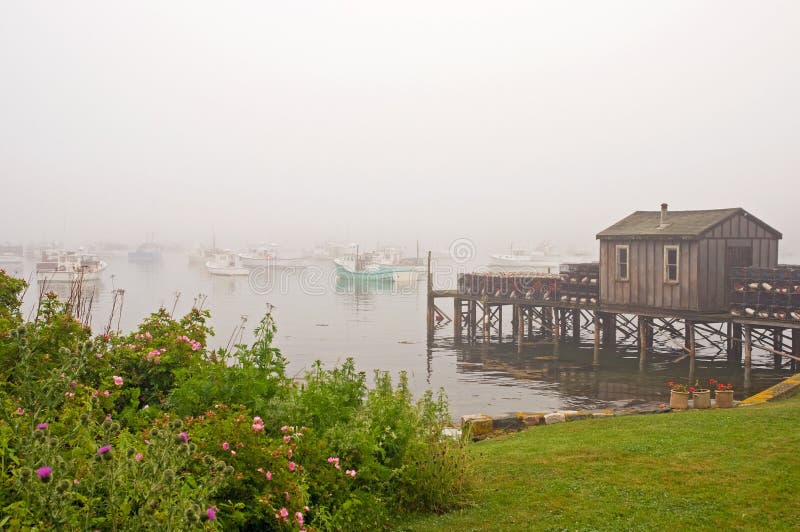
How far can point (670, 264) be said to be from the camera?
3000 cm

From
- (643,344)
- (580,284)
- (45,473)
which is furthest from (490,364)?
(45,473)

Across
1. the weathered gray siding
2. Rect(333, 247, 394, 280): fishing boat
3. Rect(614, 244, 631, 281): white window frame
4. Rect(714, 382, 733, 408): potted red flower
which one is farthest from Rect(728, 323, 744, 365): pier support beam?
Rect(333, 247, 394, 280): fishing boat

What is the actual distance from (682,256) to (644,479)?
2203cm

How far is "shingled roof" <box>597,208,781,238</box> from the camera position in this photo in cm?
2945

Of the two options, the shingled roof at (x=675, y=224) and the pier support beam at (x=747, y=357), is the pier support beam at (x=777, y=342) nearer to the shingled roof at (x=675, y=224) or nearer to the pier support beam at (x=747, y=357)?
the pier support beam at (x=747, y=357)

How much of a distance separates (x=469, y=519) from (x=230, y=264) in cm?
18252

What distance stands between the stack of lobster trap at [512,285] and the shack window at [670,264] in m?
8.02

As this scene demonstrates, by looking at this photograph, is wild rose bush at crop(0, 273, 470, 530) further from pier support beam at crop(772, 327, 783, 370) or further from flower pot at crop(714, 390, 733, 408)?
pier support beam at crop(772, 327, 783, 370)

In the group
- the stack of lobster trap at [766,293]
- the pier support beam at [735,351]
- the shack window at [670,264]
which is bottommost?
the pier support beam at [735,351]

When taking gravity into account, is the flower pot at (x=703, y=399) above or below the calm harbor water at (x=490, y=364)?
above

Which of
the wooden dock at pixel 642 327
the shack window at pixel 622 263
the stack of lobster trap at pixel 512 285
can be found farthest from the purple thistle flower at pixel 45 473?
the stack of lobster trap at pixel 512 285

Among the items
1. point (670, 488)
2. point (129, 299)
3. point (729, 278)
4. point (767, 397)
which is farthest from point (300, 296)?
point (670, 488)

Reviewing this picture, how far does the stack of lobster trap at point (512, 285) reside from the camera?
3841cm

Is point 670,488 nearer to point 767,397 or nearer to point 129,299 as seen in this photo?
point 767,397
